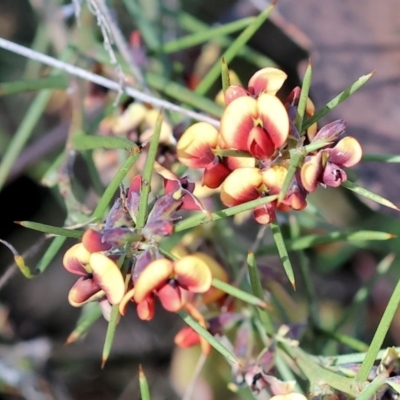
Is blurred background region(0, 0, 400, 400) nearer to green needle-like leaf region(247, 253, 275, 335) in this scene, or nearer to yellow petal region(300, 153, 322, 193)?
green needle-like leaf region(247, 253, 275, 335)

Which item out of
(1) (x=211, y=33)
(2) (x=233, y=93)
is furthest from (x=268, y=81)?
(1) (x=211, y=33)

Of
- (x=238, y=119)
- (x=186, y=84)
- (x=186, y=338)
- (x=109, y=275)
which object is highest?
(x=238, y=119)

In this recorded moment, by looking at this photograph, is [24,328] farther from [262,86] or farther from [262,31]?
[262,86]

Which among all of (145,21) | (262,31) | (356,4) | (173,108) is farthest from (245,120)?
(262,31)

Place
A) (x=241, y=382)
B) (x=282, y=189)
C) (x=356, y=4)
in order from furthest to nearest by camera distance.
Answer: (x=356, y=4) → (x=241, y=382) → (x=282, y=189)

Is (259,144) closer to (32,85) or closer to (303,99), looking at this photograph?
(303,99)
